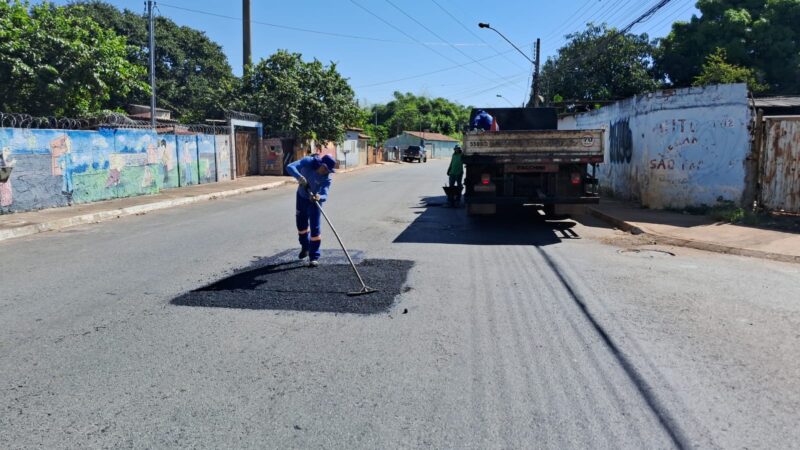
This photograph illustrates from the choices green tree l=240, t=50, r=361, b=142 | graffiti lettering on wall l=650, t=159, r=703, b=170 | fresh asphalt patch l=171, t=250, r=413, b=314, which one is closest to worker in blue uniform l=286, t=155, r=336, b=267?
fresh asphalt patch l=171, t=250, r=413, b=314

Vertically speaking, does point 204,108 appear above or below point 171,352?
above

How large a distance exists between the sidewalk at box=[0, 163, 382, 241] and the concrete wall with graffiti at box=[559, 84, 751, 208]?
12514 mm

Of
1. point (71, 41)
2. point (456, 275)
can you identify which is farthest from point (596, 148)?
point (71, 41)

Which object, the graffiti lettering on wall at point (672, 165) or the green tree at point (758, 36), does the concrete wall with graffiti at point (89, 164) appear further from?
the green tree at point (758, 36)

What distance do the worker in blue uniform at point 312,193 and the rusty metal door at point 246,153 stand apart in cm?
2101

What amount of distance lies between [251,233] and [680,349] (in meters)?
7.90

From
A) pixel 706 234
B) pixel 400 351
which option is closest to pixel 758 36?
pixel 706 234

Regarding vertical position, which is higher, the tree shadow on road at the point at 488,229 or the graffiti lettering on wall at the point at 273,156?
the graffiti lettering on wall at the point at 273,156

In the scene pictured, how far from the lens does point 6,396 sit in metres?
3.75

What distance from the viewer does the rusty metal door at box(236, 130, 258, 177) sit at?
91.3 ft

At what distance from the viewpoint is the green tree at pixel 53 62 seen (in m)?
19.3

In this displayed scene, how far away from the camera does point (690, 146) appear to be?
41.7 feet

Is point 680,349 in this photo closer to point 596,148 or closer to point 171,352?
point 171,352

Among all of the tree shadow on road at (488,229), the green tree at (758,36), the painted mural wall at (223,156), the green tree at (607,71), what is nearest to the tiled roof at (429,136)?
the green tree at (607,71)
